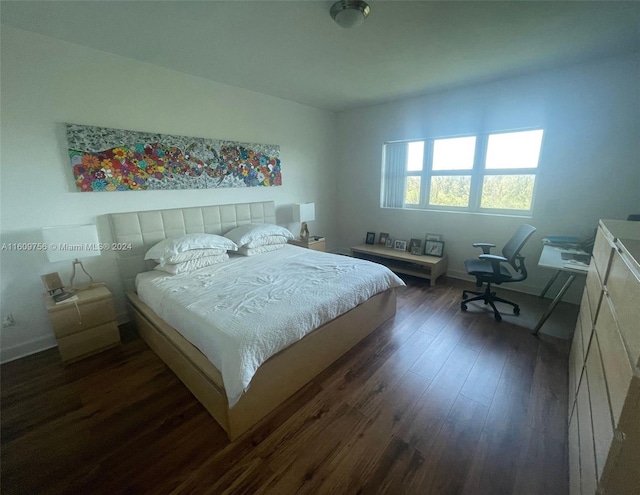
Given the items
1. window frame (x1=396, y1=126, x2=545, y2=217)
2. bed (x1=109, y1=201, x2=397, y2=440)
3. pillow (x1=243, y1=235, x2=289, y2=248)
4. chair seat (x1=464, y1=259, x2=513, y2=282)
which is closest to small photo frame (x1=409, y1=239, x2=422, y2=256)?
window frame (x1=396, y1=126, x2=545, y2=217)


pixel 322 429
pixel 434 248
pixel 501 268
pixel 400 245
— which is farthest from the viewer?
pixel 400 245

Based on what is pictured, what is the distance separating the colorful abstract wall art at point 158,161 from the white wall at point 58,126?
80 mm

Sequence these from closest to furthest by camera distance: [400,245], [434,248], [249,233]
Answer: [249,233] < [434,248] < [400,245]

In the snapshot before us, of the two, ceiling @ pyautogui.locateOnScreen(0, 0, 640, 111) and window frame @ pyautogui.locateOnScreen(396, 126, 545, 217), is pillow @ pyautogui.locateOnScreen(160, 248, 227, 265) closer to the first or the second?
ceiling @ pyautogui.locateOnScreen(0, 0, 640, 111)

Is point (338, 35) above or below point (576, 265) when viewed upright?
above

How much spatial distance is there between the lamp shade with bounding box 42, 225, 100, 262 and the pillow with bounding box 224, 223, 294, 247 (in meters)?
1.27

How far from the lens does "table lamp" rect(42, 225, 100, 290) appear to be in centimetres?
196

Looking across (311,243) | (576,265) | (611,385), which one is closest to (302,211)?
(311,243)

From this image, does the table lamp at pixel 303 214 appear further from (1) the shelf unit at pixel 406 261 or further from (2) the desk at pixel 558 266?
(2) the desk at pixel 558 266

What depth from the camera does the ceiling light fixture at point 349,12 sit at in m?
1.67

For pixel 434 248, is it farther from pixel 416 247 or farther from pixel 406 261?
pixel 406 261

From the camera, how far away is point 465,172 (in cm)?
361

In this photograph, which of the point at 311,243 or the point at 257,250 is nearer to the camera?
the point at 257,250

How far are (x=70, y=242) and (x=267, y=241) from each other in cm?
178
